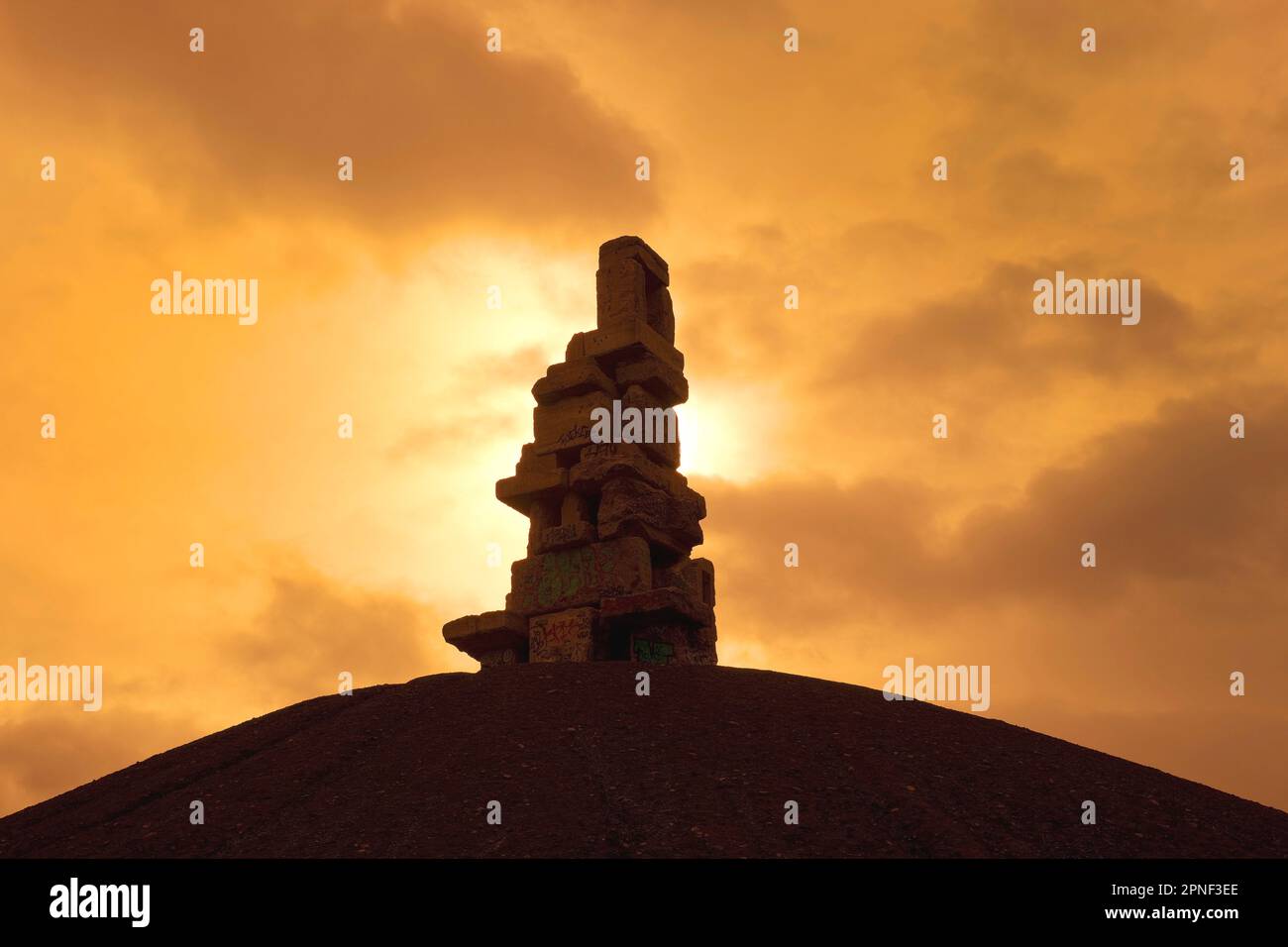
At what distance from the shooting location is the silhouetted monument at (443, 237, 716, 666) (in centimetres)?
2002

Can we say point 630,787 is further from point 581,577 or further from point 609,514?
point 609,514

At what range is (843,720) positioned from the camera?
53.0ft

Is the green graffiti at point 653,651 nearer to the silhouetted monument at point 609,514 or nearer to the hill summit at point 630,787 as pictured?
the silhouetted monument at point 609,514

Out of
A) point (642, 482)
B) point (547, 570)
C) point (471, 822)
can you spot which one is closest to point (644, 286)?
point (642, 482)

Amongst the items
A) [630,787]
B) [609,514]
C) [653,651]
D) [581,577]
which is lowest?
[630,787]

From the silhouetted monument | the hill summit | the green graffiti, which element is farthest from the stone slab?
the hill summit

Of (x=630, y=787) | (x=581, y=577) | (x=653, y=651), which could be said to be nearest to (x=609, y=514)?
(x=581, y=577)

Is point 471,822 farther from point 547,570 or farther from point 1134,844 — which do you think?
point 547,570

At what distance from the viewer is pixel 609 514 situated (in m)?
20.8

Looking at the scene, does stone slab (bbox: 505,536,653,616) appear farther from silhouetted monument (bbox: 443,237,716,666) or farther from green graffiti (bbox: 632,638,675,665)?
green graffiti (bbox: 632,638,675,665)

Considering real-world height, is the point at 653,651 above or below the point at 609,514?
below

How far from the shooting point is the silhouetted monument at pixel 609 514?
65.7 ft

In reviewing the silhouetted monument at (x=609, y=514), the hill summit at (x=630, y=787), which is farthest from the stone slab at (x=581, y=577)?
the hill summit at (x=630, y=787)
